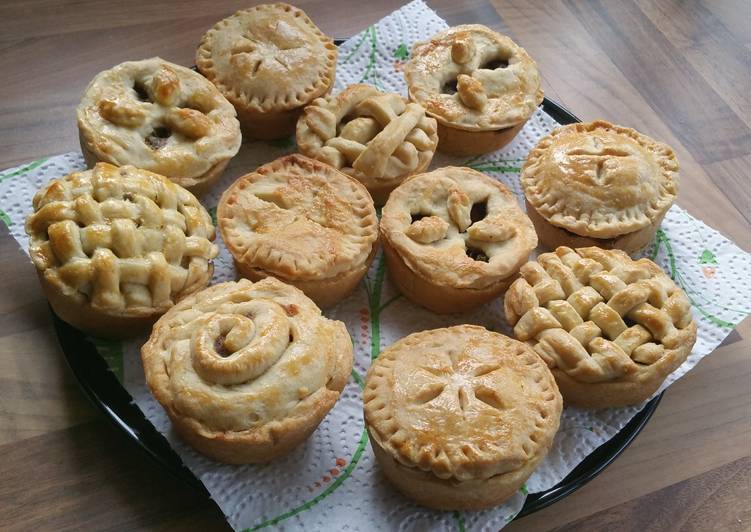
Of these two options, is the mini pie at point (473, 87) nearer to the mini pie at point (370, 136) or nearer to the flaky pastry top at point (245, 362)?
the mini pie at point (370, 136)

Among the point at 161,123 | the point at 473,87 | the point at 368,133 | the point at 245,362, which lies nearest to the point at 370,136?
the point at 368,133

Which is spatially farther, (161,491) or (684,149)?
(684,149)

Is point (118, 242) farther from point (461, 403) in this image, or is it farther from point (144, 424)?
point (461, 403)

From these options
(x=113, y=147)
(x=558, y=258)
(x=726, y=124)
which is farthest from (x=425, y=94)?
(x=726, y=124)

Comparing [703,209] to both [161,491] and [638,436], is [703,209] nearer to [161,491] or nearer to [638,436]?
[638,436]

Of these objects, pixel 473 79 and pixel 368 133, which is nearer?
pixel 368 133

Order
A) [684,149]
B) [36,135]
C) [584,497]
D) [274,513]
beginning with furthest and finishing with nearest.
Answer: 1. [684,149]
2. [36,135]
3. [584,497]
4. [274,513]
